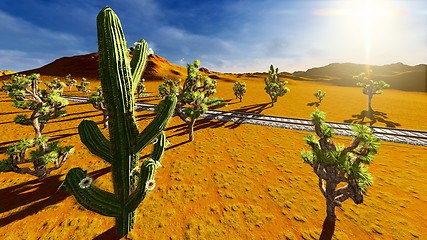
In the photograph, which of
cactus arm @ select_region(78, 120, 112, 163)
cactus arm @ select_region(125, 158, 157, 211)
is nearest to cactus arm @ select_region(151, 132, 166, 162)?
cactus arm @ select_region(125, 158, 157, 211)

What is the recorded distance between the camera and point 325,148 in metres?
7.23

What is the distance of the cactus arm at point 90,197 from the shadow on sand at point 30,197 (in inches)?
156

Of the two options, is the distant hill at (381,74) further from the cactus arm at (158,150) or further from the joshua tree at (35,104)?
the joshua tree at (35,104)

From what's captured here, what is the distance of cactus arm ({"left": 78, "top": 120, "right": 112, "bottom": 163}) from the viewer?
5598 mm

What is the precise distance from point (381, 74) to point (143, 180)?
157m

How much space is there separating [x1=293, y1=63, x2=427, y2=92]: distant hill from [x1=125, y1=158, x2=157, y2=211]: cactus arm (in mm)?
82929

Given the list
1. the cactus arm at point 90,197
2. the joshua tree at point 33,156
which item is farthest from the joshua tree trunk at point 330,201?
the joshua tree at point 33,156

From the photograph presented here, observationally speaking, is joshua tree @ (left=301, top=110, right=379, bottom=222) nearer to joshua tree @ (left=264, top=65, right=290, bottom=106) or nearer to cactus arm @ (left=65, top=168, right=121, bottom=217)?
cactus arm @ (left=65, top=168, right=121, bottom=217)

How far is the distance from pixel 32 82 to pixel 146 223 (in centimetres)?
1486

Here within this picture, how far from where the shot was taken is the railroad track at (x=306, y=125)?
18062mm

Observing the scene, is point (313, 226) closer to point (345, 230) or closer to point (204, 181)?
point (345, 230)

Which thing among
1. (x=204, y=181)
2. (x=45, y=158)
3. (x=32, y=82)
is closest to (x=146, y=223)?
(x=204, y=181)

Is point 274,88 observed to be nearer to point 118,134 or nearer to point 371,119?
point 371,119

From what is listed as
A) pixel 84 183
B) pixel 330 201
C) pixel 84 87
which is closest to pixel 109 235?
pixel 84 183
